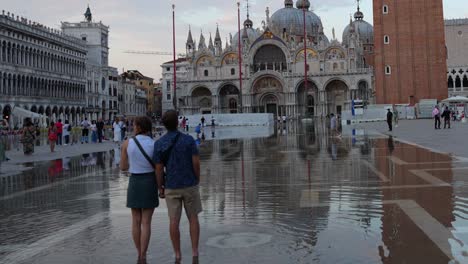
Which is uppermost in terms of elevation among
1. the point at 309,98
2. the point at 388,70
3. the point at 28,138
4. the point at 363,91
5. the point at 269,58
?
the point at 269,58

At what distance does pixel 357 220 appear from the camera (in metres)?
7.42

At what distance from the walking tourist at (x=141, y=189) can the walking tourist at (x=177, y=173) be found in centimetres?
13

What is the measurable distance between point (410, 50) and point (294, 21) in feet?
145

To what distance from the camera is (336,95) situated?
3403 inches

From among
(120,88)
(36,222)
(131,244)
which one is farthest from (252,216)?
(120,88)

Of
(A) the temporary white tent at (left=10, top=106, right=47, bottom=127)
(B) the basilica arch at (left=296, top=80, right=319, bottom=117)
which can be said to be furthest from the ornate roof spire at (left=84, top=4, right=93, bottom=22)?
(A) the temporary white tent at (left=10, top=106, right=47, bottom=127)

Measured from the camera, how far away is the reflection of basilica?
84.6 metres

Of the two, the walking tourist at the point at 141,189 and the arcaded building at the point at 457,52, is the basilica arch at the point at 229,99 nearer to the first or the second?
the arcaded building at the point at 457,52

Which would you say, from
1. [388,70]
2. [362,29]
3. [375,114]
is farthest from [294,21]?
[375,114]

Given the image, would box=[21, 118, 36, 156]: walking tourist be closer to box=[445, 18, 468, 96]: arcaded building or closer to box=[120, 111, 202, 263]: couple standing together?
box=[120, 111, 202, 263]: couple standing together

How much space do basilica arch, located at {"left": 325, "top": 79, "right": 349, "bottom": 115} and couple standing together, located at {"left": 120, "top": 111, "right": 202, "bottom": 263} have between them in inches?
3192

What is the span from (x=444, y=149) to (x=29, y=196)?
44.2ft

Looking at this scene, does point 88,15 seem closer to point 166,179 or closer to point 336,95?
point 336,95

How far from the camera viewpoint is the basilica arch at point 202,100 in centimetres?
9188
